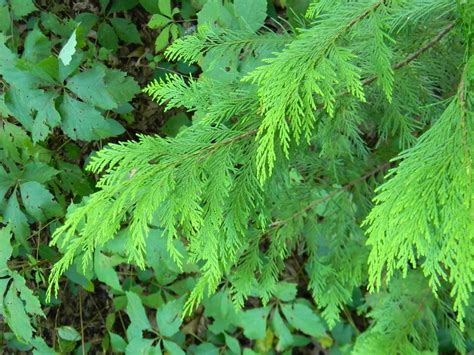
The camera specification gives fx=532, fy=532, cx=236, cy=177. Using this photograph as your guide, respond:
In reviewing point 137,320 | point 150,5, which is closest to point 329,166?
point 137,320

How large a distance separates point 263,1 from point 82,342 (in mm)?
1833

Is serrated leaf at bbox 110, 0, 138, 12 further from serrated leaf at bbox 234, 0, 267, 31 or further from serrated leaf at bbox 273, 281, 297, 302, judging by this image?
serrated leaf at bbox 273, 281, 297, 302

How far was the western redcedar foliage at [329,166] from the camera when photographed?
0.91 metres

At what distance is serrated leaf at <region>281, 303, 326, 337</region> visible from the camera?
2574 mm

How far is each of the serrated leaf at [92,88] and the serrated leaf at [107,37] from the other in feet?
2.06

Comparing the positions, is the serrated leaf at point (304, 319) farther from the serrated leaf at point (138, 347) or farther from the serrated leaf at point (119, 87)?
the serrated leaf at point (119, 87)

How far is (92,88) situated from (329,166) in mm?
964

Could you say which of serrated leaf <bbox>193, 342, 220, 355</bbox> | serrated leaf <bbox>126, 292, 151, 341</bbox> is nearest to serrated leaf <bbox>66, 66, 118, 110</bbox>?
serrated leaf <bbox>126, 292, 151, 341</bbox>

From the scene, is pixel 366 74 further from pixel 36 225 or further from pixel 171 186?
pixel 36 225

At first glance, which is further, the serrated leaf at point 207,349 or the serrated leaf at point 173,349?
the serrated leaf at point 207,349

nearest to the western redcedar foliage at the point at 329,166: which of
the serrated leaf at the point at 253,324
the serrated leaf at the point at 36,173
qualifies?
the serrated leaf at the point at 36,173

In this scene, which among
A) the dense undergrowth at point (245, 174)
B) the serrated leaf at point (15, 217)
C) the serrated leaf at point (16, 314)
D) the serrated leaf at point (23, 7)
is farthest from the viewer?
the serrated leaf at point (23, 7)

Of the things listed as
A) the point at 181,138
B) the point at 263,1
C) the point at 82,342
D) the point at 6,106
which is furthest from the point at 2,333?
the point at 263,1

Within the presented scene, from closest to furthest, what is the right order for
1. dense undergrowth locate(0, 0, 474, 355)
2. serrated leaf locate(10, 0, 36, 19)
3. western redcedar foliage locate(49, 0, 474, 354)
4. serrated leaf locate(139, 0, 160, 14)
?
western redcedar foliage locate(49, 0, 474, 354)
dense undergrowth locate(0, 0, 474, 355)
serrated leaf locate(10, 0, 36, 19)
serrated leaf locate(139, 0, 160, 14)
